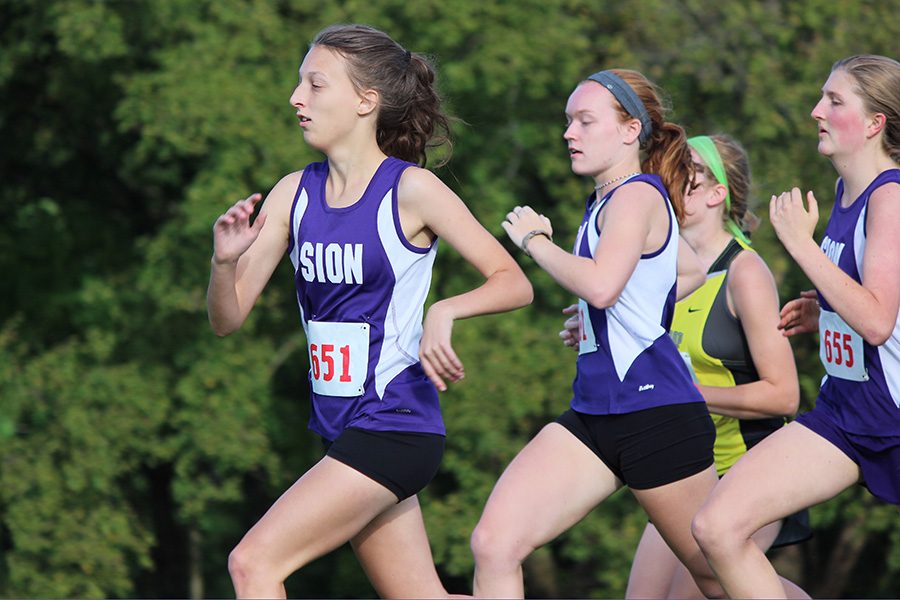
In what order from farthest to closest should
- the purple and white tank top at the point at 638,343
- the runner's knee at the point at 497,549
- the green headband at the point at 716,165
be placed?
the green headband at the point at 716,165, the purple and white tank top at the point at 638,343, the runner's knee at the point at 497,549

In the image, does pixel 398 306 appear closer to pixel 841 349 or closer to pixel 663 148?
pixel 663 148

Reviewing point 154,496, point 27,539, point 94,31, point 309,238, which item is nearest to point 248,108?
point 94,31

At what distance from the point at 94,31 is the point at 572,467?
291 inches

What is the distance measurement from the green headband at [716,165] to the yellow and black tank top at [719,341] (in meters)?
0.13

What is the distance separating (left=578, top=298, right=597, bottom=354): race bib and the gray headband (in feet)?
1.68

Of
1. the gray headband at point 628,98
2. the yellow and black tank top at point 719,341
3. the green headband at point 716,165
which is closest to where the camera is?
the gray headband at point 628,98

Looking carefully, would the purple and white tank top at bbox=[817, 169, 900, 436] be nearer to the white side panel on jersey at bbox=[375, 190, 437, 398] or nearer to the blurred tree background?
the white side panel on jersey at bbox=[375, 190, 437, 398]

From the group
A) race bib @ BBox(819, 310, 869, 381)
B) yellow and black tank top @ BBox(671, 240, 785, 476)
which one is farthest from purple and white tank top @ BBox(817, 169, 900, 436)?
yellow and black tank top @ BBox(671, 240, 785, 476)

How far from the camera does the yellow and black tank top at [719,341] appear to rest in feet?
14.2

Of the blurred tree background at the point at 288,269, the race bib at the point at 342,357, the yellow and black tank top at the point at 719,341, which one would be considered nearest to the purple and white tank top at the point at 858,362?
the yellow and black tank top at the point at 719,341

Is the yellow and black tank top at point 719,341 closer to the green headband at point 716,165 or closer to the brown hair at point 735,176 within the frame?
the green headband at point 716,165

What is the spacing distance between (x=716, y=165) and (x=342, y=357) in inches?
64.9

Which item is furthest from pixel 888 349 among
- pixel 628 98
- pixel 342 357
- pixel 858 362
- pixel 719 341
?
pixel 342 357

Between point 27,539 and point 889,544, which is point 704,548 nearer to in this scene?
point 27,539
